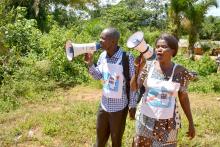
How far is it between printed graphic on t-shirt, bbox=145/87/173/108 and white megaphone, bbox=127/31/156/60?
1.04ft

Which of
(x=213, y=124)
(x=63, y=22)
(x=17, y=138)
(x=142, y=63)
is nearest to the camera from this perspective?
(x=142, y=63)

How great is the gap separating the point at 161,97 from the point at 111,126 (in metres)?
0.79

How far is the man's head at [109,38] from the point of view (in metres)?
3.61

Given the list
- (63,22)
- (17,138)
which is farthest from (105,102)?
(63,22)

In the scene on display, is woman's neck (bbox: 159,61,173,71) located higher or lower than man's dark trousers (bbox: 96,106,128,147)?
higher

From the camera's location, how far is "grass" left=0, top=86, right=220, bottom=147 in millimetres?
5410

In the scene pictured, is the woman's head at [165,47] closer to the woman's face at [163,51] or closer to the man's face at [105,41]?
the woman's face at [163,51]

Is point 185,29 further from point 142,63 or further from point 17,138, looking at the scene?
point 142,63

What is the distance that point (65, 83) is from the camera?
994 cm

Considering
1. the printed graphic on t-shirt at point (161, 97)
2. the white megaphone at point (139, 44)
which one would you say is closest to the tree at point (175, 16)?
the white megaphone at point (139, 44)

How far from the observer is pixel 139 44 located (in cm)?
316

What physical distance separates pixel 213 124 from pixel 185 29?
11848 millimetres

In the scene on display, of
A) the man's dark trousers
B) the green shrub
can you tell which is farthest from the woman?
the green shrub

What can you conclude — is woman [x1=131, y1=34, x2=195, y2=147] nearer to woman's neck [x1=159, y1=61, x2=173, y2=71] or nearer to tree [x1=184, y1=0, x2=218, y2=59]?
A: woman's neck [x1=159, y1=61, x2=173, y2=71]
